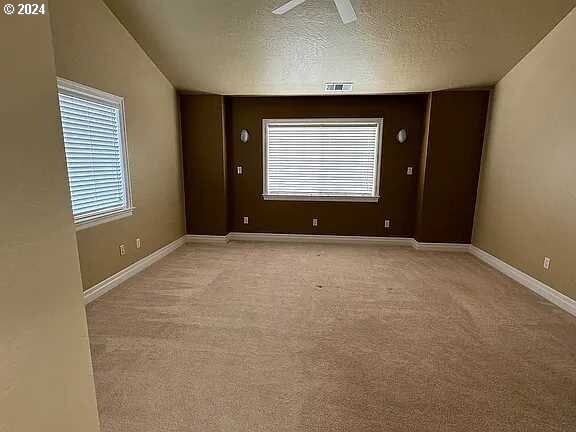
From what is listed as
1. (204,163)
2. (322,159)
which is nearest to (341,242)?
(322,159)

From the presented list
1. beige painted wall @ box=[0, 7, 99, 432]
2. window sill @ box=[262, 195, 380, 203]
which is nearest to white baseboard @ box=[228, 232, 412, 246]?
window sill @ box=[262, 195, 380, 203]

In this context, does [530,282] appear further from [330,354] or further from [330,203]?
[330,203]

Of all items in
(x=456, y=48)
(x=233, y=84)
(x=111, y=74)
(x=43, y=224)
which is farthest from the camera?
(x=233, y=84)

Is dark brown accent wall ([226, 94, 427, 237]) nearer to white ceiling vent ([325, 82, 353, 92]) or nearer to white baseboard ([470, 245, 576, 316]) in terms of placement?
white ceiling vent ([325, 82, 353, 92])

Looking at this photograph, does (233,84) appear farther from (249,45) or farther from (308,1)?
(308,1)

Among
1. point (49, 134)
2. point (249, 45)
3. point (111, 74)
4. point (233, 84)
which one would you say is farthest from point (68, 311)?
point (233, 84)

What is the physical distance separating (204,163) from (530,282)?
4707mm

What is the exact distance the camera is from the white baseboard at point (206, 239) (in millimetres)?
5180

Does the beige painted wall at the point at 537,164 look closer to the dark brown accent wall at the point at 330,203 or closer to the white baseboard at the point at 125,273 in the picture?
the dark brown accent wall at the point at 330,203

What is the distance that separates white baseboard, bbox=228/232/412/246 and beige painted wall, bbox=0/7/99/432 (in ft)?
14.6

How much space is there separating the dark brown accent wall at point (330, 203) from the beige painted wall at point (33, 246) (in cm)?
439

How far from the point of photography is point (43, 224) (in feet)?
2.64

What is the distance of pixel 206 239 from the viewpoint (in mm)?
5207

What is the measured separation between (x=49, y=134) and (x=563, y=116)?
4171 mm
